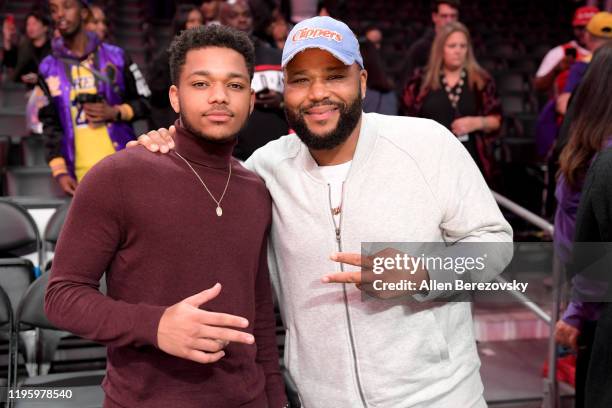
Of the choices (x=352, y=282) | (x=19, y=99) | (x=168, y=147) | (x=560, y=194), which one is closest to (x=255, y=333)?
(x=352, y=282)

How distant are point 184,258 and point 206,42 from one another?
1.71ft

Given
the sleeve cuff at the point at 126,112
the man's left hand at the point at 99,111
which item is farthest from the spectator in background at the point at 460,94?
the man's left hand at the point at 99,111

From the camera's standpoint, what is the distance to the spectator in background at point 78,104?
3.78m

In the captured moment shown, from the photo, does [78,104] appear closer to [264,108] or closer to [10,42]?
[264,108]

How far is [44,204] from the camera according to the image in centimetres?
420

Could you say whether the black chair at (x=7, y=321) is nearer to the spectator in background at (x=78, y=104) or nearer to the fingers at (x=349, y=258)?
the spectator in background at (x=78, y=104)

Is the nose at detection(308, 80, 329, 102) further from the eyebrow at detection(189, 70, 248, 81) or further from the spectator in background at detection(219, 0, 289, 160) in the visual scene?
the spectator in background at detection(219, 0, 289, 160)

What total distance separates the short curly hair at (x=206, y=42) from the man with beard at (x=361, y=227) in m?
0.11

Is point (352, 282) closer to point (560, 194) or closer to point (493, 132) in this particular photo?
point (560, 194)

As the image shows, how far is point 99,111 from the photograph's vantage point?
146 inches

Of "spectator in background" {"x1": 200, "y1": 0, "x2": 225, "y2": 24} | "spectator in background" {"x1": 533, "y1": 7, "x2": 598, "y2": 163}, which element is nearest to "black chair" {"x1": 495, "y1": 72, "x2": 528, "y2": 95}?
"spectator in background" {"x1": 533, "y1": 7, "x2": 598, "y2": 163}

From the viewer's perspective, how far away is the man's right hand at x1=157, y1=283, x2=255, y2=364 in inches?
59.1

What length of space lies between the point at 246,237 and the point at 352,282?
276 millimetres

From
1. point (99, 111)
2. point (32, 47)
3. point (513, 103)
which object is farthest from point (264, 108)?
point (513, 103)
